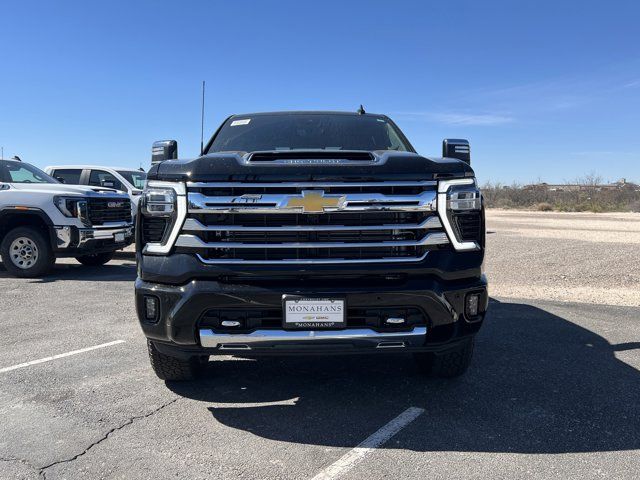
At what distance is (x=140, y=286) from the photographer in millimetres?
3160

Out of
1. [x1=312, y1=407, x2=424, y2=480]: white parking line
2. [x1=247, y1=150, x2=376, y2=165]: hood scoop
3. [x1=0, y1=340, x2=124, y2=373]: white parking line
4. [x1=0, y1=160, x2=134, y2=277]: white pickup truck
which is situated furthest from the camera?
[x1=0, y1=160, x2=134, y2=277]: white pickup truck

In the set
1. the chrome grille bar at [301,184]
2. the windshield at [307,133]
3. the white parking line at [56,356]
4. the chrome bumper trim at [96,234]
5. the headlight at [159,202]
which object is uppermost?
the windshield at [307,133]

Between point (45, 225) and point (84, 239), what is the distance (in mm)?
699

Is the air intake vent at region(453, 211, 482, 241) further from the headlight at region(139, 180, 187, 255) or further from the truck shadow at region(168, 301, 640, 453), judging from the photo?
the headlight at region(139, 180, 187, 255)

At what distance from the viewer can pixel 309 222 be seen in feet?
10.0

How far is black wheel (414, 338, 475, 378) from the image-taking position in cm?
364

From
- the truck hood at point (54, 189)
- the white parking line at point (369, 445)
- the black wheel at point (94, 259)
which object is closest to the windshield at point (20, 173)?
the truck hood at point (54, 189)

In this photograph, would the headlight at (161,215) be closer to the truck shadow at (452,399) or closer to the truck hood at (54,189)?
the truck shadow at (452,399)

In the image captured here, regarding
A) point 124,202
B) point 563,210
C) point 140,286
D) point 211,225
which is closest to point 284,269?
point 211,225

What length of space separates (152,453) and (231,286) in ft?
3.23

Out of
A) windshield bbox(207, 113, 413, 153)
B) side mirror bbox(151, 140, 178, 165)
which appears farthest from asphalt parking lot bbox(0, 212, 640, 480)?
windshield bbox(207, 113, 413, 153)

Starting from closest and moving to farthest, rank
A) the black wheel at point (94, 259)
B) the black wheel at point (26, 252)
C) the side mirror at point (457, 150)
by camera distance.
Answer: the side mirror at point (457, 150)
the black wheel at point (26, 252)
the black wheel at point (94, 259)

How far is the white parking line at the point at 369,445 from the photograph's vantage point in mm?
2602

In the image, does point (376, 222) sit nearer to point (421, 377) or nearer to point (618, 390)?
point (421, 377)
